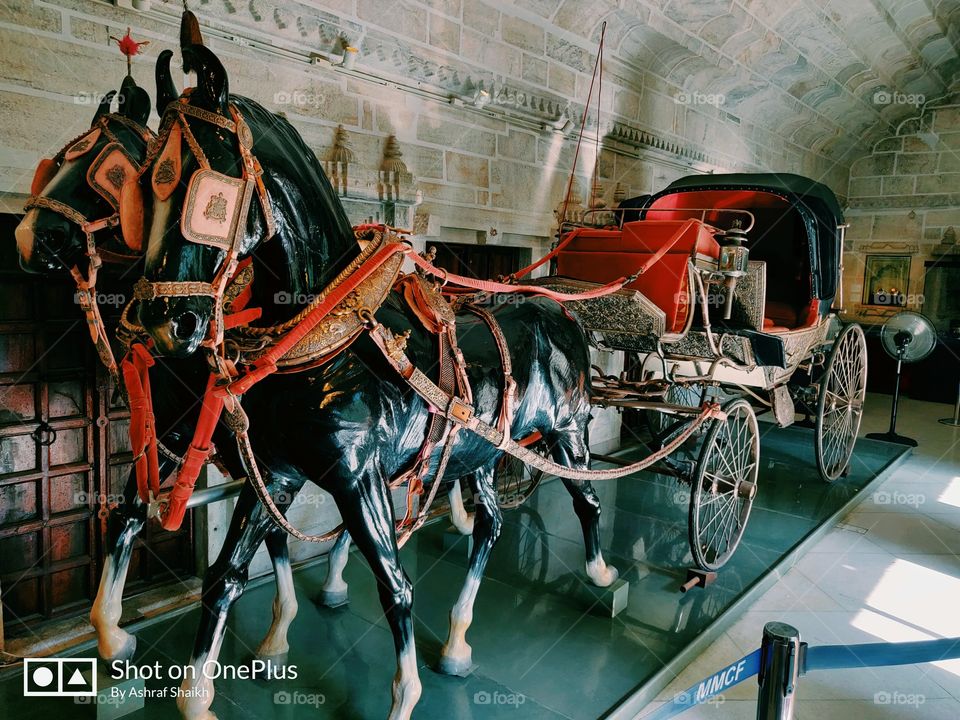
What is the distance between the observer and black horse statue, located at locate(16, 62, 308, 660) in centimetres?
236

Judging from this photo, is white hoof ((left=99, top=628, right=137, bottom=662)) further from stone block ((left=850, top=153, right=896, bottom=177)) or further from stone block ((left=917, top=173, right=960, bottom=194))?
stone block ((left=850, top=153, right=896, bottom=177))

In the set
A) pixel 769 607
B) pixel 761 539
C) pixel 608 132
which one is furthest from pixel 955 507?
pixel 608 132

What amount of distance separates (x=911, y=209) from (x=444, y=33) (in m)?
11.6

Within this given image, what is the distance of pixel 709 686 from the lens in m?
2.20

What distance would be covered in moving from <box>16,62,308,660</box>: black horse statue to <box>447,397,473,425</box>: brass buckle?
0.88m

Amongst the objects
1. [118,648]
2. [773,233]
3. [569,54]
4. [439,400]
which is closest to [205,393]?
[439,400]

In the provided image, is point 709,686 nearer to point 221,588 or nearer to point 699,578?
point 221,588

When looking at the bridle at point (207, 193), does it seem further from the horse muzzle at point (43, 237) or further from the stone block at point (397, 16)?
the stone block at point (397, 16)

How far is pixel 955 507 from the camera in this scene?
20.0ft

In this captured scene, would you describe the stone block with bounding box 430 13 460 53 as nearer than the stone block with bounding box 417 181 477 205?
Result: Yes

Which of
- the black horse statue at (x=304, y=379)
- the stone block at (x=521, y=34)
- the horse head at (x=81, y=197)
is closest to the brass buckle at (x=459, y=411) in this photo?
the black horse statue at (x=304, y=379)

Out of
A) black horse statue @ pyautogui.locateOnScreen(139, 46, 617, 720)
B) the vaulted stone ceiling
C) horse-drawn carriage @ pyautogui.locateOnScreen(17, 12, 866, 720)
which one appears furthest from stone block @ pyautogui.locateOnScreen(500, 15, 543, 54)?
black horse statue @ pyautogui.locateOnScreen(139, 46, 617, 720)

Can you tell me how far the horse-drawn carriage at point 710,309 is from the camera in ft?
13.1

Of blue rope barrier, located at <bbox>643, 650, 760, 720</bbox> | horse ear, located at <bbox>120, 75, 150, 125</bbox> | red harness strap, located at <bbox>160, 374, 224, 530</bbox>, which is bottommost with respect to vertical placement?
blue rope barrier, located at <bbox>643, 650, 760, 720</bbox>
